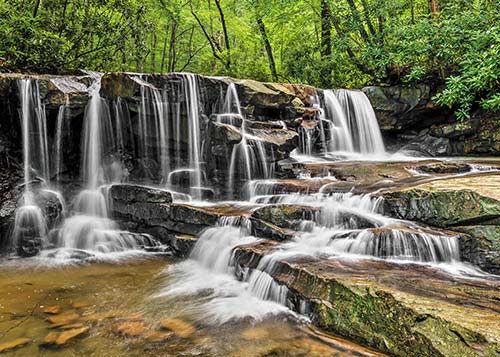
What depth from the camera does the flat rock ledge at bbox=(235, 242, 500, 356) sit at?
2840 mm

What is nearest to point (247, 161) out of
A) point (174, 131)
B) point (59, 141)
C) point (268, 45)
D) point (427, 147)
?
point (174, 131)

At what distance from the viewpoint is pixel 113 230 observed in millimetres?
7488

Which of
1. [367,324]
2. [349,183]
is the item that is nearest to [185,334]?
[367,324]

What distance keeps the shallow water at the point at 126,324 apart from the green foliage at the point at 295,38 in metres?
7.39

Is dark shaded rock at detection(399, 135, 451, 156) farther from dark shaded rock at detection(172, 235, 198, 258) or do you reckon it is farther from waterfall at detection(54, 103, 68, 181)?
waterfall at detection(54, 103, 68, 181)

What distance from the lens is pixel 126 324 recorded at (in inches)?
151

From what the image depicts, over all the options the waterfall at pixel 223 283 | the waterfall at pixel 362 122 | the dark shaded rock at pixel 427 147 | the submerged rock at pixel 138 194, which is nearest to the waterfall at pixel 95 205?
the submerged rock at pixel 138 194

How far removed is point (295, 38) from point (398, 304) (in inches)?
579

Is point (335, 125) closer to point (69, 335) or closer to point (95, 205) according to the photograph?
point (95, 205)

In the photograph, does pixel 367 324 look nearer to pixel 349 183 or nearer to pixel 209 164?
pixel 349 183

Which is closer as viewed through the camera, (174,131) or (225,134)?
(225,134)

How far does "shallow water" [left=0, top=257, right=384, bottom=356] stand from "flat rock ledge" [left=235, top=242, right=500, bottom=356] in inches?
8.8

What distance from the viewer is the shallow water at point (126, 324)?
327 centimetres

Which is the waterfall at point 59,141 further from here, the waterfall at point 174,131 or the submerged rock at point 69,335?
the submerged rock at point 69,335
